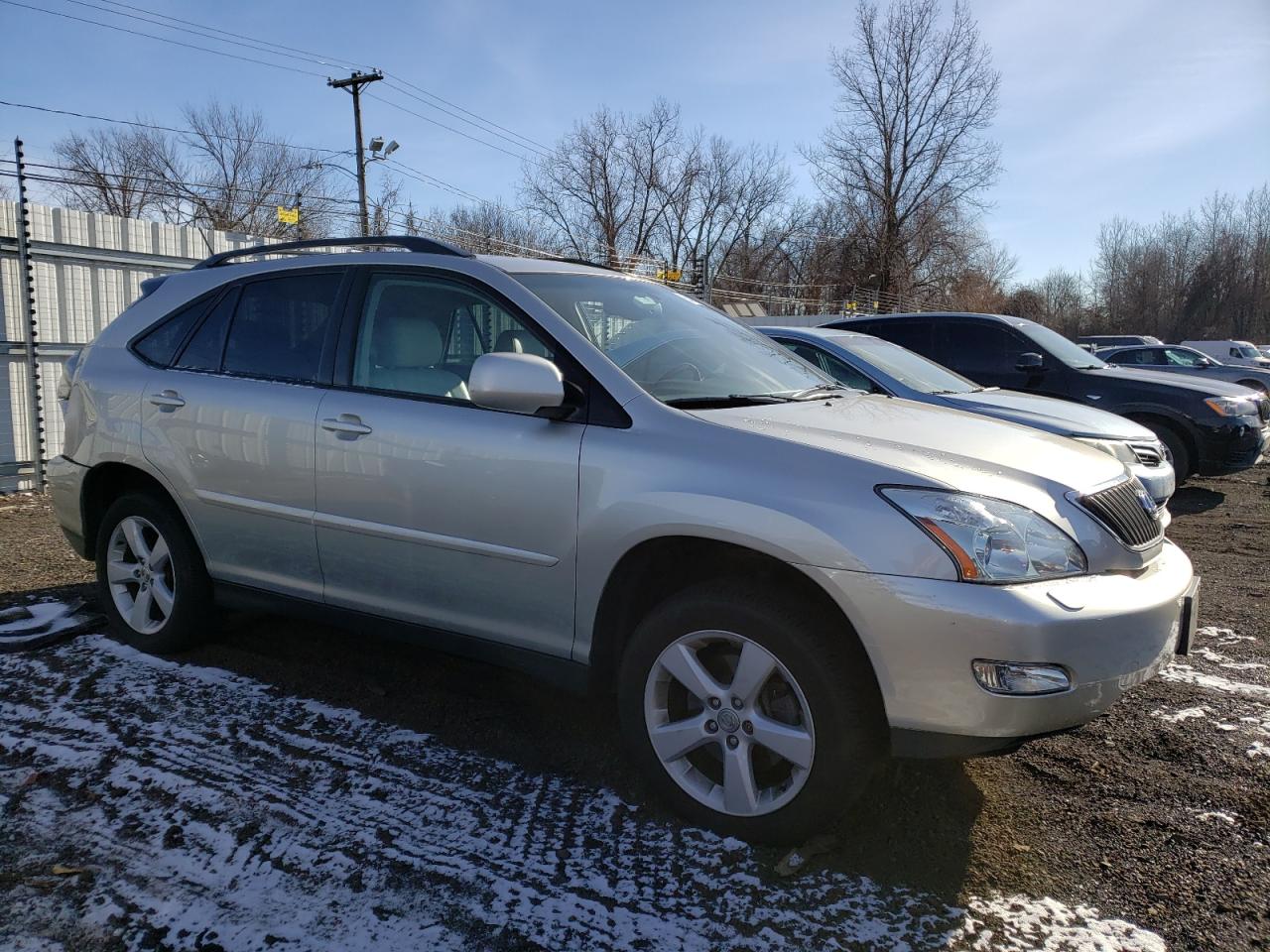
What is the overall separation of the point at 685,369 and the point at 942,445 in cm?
93

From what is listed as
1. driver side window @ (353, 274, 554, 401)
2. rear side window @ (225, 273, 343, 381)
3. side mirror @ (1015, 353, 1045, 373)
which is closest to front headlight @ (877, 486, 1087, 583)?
driver side window @ (353, 274, 554, 401)

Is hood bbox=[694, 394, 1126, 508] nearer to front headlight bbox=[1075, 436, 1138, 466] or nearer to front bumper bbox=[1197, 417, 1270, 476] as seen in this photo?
front headlight bbox=[1075, 436, 1138, 466]

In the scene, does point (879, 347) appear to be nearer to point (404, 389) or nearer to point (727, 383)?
point (727, 383)

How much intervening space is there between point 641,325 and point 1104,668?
1.91 meters

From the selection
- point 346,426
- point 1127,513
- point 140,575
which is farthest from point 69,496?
point 1127,513

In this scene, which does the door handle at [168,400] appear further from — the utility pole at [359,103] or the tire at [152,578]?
the utility pole at [359,103]

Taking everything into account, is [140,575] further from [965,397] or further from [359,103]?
[359,103]

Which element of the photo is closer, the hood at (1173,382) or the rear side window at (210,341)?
the rear side window at (210,341)

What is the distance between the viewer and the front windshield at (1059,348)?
867cm

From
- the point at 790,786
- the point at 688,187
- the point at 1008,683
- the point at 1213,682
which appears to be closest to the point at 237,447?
the point at 790,786

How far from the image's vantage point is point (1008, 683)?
219 cm

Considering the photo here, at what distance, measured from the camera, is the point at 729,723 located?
251cm

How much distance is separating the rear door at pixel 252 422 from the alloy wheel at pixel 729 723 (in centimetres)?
158

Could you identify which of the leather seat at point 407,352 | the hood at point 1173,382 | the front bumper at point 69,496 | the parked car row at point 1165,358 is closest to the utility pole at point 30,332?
the front bumper at point 69,496
